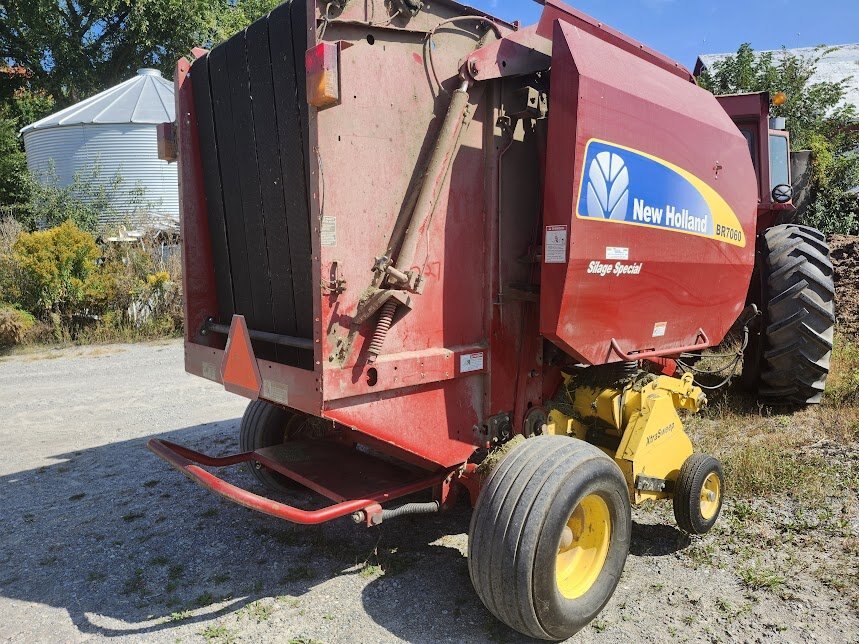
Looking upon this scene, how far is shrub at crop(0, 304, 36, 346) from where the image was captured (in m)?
11.0

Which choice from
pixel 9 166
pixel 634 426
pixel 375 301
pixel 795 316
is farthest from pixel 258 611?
pixel 9 166

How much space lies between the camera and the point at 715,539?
380 centimetres

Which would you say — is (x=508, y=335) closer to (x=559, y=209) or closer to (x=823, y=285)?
(x=559, y=209)

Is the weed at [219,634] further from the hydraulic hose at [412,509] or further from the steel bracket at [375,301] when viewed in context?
the steel bracket at [375,301]

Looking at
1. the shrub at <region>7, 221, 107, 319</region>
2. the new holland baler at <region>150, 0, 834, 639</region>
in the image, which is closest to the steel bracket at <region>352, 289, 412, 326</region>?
the new holland baler at <region>150, 0, 834, 639</region>

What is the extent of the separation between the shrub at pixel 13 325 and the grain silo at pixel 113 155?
22.1ft

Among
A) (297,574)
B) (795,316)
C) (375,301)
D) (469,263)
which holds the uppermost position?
(469,263)

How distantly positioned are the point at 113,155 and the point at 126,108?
167 centimetres

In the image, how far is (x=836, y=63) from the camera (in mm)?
17328

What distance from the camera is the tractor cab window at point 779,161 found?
602cm

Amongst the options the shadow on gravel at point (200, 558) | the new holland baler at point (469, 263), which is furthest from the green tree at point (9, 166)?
the new holland baler at point (469, 263)

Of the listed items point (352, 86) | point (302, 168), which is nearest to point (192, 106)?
point (302, 168)

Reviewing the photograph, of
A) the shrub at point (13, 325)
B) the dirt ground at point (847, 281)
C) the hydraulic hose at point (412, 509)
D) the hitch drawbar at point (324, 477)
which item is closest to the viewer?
the hitch drawbar at point (324, 477)

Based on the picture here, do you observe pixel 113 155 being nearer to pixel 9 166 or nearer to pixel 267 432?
pixel 9 166
